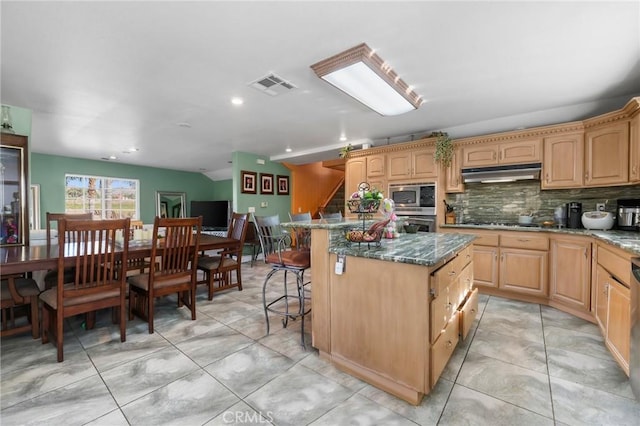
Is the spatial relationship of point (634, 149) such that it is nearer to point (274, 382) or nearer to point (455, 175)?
point (455, 175)

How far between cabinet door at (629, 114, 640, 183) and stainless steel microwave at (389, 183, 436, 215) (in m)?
1.91

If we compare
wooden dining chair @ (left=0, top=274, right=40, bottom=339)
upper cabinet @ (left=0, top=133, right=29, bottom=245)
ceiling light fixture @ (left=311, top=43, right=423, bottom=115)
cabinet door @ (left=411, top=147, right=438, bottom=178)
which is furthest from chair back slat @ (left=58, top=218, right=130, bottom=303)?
cabinet door @ (left=411, top=147, right=438, bottom=178)

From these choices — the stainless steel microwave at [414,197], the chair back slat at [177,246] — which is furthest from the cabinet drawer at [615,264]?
the chair back slat at [177,246]

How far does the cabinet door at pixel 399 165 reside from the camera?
4246mm

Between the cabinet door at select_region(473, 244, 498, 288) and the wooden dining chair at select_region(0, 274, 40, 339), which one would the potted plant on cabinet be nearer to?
the cabinet door at select_region(473, 244, 498, 288)

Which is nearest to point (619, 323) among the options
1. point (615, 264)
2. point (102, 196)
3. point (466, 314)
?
point (615, 264)

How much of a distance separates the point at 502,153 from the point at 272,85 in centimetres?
300

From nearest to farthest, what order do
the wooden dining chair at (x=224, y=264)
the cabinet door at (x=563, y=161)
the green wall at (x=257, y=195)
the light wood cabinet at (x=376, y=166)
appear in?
the cabinet door at (x=563, y=161) < the wooden dining chair at (x=224, y=264) < the light wood cabinet at (x=376, y=166) < the green wall at (x=257, y=195)

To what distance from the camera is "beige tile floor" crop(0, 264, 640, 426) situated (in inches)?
58.4

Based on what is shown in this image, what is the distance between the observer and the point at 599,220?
2859mm

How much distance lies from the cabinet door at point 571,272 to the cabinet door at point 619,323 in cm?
78

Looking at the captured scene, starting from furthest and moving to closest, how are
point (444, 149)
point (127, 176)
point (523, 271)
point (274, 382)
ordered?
1. point (127, 176)
2. point (444, 149)
3. point (523, 271)
4. point (274, 382)

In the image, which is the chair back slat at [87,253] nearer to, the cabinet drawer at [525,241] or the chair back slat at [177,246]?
the chair back slat at [177,246]

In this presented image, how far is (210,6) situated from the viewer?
1.59 m
